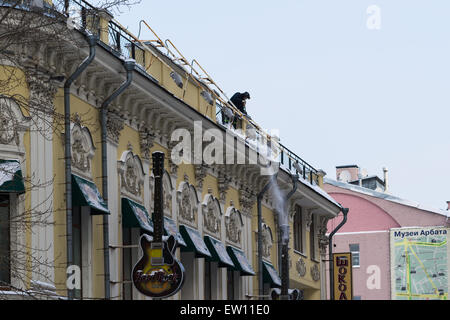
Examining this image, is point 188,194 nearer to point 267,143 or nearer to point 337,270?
point 267,143

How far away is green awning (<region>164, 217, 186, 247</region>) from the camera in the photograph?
29220 mm

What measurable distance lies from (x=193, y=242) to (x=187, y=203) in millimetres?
1254

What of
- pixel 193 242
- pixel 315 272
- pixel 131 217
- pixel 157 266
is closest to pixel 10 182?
pixel 157 266

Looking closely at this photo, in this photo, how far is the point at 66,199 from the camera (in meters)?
24.5

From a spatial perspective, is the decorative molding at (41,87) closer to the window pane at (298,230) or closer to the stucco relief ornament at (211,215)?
the stucco relief ornament at (211,215)

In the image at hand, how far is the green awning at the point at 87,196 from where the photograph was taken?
2473 centimetres

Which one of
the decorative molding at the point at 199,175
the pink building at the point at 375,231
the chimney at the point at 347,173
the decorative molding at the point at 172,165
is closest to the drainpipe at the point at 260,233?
the decorative molding at the point at 199,175

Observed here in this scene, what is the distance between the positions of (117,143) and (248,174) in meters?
10.3

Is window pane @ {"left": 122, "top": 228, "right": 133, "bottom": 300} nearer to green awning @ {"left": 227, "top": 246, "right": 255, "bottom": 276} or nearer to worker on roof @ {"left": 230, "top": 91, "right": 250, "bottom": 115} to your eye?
green awning @ {"left": 227, "top": 246, "right": 255, "bottom": 276}

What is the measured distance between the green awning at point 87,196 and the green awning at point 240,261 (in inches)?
380

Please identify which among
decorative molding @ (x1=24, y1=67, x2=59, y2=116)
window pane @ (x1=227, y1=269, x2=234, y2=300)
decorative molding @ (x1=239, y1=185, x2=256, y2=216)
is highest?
decorative molding @ (x1=24, y1=67, x2=59, y2=116)

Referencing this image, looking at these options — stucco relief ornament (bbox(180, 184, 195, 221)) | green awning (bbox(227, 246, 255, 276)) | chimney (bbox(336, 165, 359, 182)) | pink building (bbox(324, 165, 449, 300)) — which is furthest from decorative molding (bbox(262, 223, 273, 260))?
chimney (bbox(336, 165, 359, 182))

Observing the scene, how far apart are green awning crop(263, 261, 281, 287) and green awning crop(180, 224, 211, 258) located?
652 centimetres

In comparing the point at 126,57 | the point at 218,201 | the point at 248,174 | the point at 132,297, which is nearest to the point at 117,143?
the point at 126,57
